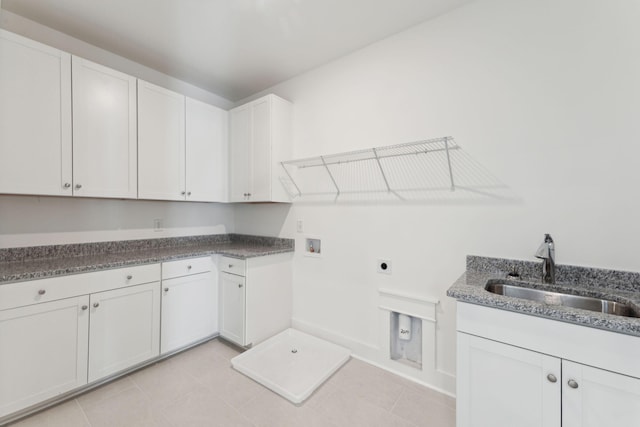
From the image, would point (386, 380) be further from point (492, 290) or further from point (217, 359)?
point (217, 359)

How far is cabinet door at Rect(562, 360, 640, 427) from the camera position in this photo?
0.91 m

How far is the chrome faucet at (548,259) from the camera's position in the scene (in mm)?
1374

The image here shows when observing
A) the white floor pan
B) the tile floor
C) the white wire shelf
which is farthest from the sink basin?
the white floor pan

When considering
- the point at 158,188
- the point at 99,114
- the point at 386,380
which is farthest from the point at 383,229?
the point at 99,114

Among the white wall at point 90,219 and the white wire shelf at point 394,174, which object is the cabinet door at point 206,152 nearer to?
the white wall at point 90,219

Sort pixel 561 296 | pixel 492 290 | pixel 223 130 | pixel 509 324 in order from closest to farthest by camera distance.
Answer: pixel 509 324
pixel 561 296
pixel 492 290
pixel 223 130

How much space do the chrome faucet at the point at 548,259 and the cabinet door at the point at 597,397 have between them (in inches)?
20.2

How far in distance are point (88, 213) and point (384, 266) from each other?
8.26ft

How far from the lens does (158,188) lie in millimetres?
2332

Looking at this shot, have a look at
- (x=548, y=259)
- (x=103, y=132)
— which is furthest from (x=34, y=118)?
(x=548, y=259)

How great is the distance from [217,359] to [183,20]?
265 centimetres

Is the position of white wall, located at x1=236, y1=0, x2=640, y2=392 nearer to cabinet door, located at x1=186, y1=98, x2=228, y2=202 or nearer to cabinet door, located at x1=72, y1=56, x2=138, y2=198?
cabinet door, located at x1=186, y1=98, x2=228, y2=202

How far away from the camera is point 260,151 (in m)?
2.58

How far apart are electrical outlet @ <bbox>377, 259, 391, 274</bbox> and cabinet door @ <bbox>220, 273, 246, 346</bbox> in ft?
3.86
